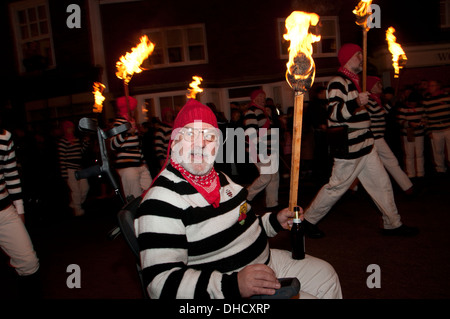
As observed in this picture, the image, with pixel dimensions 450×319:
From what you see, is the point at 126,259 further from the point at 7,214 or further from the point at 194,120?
the point at 194,120

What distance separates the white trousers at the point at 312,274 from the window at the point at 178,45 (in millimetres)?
16368

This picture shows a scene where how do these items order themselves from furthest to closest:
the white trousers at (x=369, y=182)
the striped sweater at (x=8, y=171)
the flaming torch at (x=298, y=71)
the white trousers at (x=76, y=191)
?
the white trousers at (x=76, y=191), the white trousers at (x=369, y=182), the striped sweater at (x=8, y=171), the flaming torch at (x=298, y=71)

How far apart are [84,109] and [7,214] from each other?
13.2 meters

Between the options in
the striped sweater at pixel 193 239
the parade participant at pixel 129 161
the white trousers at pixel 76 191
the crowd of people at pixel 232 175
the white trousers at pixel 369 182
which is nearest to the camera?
the striped sweater at pixel 193 239

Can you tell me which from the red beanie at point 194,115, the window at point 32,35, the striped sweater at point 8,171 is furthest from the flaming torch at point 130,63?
the window at point 32,35

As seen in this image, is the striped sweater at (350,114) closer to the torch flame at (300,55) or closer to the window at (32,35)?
the torch flame at (300,55)

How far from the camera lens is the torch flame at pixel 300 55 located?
1.93 m

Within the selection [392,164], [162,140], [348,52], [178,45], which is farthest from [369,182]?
[178,45]

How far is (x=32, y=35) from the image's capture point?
1628 cm

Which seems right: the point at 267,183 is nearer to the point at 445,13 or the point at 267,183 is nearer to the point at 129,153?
the point at 129,153

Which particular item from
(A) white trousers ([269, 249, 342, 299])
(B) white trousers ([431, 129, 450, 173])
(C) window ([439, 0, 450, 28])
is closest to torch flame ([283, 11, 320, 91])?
(A) white trousers ([269, 249, 342, 299])

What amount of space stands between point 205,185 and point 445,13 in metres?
20.9

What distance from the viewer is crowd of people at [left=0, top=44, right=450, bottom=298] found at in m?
1.70
